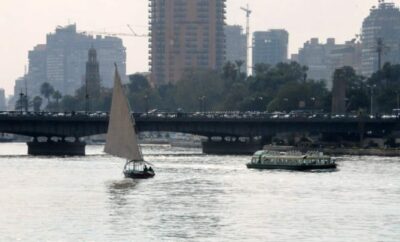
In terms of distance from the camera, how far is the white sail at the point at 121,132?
173375 mm

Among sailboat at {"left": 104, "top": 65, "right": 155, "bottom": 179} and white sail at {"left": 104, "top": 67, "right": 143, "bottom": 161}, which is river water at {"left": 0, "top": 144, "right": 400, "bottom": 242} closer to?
sailboat at {"left": 104, "top": 65, "right": 155, "bottom": 179}

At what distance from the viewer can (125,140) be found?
574 ft

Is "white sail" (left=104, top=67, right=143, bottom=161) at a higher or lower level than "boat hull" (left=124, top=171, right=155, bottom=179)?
higher

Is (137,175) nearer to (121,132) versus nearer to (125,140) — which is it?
(125,140)

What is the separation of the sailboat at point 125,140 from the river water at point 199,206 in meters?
2.47

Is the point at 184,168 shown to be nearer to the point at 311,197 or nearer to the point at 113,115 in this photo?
the point at 113,115

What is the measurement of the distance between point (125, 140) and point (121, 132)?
6.70 ft

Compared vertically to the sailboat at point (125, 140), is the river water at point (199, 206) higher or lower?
lower

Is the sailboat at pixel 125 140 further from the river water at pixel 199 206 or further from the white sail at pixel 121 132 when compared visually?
the river water at pixel 199 206

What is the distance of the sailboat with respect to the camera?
17112cm

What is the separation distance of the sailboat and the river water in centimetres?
247

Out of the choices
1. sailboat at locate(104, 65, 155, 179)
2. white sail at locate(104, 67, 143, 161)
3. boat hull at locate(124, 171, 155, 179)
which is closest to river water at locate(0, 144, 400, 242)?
boat hull at locate(124, 171, 155, 179)

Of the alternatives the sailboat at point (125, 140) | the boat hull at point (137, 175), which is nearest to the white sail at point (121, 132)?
the sailboat at point (125, 140)

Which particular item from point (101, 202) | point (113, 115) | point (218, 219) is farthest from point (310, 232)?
point (113, 115)
